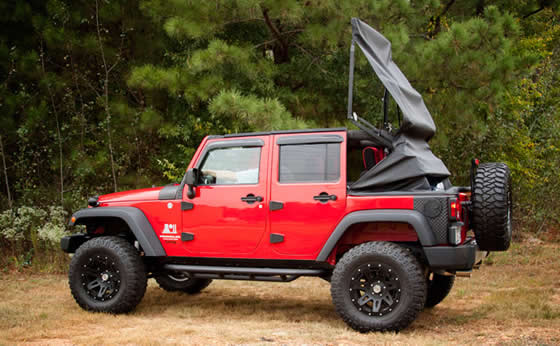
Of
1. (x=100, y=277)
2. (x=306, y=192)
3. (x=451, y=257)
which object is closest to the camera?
(x=451, y=257)

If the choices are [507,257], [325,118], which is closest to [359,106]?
[325,118]

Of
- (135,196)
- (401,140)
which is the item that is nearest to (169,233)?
(135,196)

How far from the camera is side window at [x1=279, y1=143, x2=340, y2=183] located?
5.93 metres

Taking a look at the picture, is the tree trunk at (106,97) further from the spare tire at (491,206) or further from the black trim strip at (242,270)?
the spare tire at (491,206)

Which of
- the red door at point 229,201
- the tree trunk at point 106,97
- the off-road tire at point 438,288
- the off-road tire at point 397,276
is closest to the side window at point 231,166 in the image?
the red door at point 229,201

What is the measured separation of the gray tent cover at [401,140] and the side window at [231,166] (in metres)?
1.05

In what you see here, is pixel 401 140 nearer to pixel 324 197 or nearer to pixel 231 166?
pixel 324 197

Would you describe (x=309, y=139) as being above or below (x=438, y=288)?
above

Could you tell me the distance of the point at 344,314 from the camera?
5.55 metres

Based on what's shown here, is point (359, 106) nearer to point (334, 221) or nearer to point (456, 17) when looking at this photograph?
point (456, 17)

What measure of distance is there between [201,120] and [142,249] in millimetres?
4569

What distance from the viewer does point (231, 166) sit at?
6.35 m

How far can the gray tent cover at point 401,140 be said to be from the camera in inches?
226

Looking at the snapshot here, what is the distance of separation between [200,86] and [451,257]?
18.7 ft
